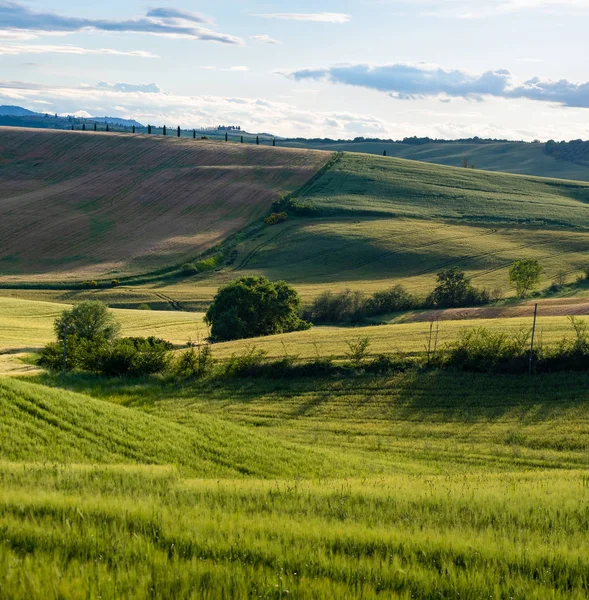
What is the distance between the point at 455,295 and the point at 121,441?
50793 mm

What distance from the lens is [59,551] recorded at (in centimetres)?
793

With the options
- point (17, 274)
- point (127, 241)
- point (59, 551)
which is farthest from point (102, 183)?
point (59, 551)

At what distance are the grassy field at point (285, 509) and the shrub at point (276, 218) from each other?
2873 inches

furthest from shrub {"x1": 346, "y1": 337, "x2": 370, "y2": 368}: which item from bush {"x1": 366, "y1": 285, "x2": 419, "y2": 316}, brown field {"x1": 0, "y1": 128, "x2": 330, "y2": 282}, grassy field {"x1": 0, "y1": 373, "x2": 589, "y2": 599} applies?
brown field {"x1": 0, "y1": 128, "x2": 330, "y2": 282}

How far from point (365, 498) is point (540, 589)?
554 cm

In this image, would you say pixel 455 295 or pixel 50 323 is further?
pixel 455 295

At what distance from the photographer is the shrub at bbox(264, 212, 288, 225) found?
100m

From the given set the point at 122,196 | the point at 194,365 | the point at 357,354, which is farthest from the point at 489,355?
the point at 122,196

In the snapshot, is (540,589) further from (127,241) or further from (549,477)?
(127,241)

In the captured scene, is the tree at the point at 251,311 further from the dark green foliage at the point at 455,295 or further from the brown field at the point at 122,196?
the brown field at the point at 122,196

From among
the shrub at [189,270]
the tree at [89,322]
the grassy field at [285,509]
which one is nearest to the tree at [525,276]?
the shrub at [189,270]

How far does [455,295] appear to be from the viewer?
67.4 meters

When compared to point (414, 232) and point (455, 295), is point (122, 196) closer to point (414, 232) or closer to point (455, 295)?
point (414, 232)

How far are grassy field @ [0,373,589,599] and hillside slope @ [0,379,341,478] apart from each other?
70mm
